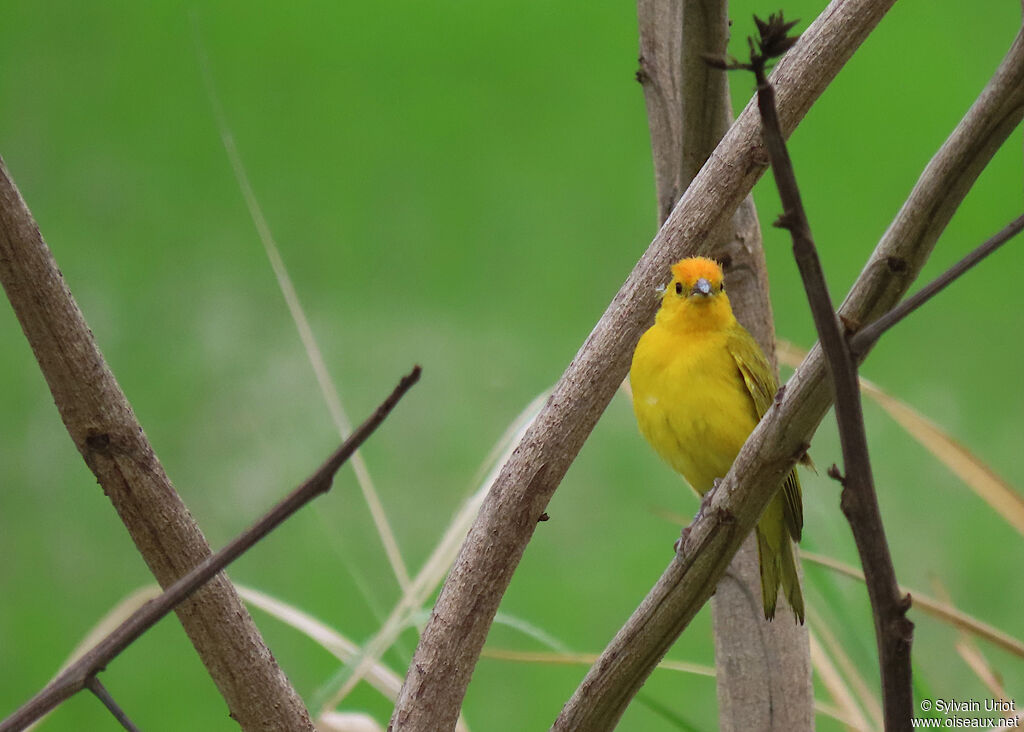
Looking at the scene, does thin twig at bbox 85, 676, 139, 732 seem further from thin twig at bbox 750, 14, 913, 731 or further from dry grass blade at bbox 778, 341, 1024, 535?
dry grass blade at bbox 778, 341, 1024, 535

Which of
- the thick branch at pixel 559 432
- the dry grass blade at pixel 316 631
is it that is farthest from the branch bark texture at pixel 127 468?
the dry grass blade at pixel 316 631

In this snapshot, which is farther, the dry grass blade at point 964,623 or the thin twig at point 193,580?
the dry grass blade at point 964,623

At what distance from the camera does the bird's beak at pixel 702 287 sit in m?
0.91

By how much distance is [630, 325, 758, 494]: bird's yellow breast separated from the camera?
902mm

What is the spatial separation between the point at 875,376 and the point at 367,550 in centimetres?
98

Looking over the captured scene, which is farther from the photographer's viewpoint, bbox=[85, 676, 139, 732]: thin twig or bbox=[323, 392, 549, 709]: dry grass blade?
bbox=[323, 392, 549, 709]: dry grass blade

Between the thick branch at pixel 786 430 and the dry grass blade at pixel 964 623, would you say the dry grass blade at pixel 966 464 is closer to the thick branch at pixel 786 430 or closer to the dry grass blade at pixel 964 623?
the dry grass blade at pixel 964 623

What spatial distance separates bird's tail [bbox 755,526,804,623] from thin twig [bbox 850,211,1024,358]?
55 centimetres

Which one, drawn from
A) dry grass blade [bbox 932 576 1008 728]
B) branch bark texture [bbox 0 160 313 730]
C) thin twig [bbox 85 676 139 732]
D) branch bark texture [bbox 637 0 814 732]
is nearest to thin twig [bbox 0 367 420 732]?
thin twig [bbox 85 676 139 732]

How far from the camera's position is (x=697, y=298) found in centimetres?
93

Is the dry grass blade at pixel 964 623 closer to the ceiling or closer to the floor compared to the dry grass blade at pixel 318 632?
closer to the ceiling

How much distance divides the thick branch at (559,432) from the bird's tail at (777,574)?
0.85 feet

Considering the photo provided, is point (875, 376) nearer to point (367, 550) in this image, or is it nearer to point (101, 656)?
point (367, 550)

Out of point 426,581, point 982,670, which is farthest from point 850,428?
point 982,670
